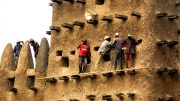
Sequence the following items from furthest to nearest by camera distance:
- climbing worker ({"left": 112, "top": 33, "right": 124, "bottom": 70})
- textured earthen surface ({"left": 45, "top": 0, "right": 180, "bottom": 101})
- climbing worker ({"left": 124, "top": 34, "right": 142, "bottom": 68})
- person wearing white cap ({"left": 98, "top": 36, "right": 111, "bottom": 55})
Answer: person wearing white cap ({"left": 98, "top": 36, "right": 111, "bottom": 55}), climbing worker ({"left": 112, "top": 33, "right": 124, "bottom": 70}), climbing worker ({"left": 124, "top": 34, "right": 142, "bottom": 68}), textured earthen surface ({"left": 45, "top": 0, "right": 180, "bottom": 101})

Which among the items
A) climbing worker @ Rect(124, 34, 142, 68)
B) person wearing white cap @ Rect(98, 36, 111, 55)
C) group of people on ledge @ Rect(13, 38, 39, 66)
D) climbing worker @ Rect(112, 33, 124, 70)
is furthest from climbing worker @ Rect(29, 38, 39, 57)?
climbing worker @ Rect(124, 34, 142, 68)

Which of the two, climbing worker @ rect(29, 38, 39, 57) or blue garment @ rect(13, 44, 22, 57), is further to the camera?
blue garment @ rect(13, 44, 22, 57)

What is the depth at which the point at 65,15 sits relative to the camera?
31.6 meters

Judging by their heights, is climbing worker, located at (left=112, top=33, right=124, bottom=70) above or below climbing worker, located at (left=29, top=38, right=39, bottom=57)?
below

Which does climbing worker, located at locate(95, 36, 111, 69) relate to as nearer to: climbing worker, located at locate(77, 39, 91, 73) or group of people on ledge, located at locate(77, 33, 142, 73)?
group of people on ledge, located at locate(77, 33, 142, 73)

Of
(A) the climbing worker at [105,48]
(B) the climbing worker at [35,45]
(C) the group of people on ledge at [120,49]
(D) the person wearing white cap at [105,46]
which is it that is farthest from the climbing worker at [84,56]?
(B) the climbing worker at [35,45]

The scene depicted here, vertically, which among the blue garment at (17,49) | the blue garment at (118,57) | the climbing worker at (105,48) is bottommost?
the blue garment at (118,57)

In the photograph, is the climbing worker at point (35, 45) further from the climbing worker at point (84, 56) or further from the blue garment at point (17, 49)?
the climbing worker at point (84, 56)

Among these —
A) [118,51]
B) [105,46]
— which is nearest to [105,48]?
[105,46]

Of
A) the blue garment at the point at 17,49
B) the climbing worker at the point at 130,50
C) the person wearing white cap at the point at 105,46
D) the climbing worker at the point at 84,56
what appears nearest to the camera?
the climbing worker at the point at 130,50

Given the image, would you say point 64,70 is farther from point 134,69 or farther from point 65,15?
point 134,69

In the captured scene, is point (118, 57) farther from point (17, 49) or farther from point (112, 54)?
point (17, 49)

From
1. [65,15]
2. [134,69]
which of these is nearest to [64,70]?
[65,15]

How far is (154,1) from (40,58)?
8197 millimetres
